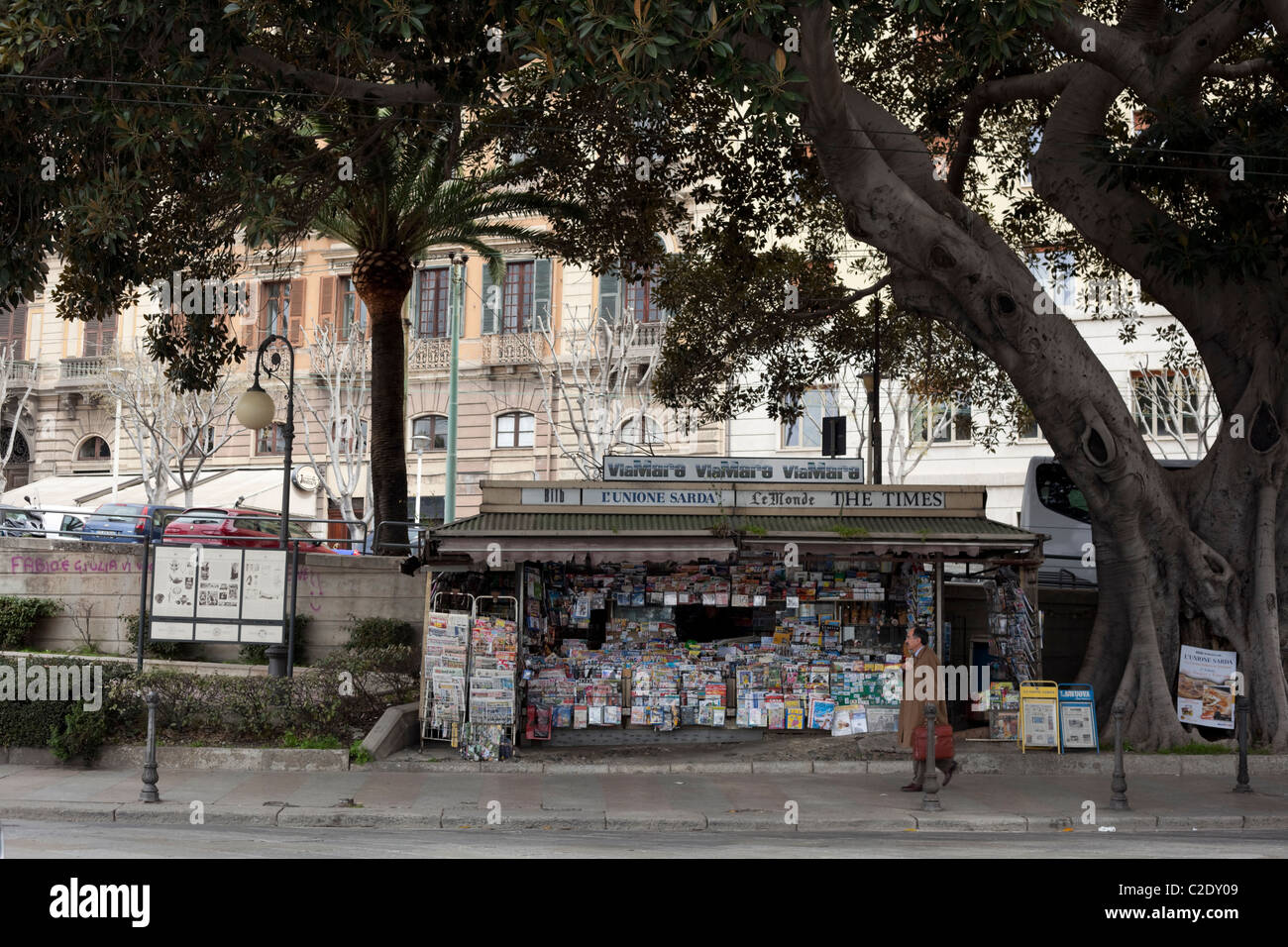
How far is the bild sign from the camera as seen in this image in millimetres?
16203

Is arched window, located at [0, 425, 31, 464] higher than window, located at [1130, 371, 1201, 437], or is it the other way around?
window, located at [1130, 371, 1201, 437]

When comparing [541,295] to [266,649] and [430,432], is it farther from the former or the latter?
[266,649]

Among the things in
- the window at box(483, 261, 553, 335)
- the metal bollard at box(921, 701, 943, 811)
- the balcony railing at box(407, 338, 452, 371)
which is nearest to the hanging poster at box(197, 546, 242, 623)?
the metal bollard at box(921, 701, 943, 811)

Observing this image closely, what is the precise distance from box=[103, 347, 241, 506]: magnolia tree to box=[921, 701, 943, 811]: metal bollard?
29.5 metres

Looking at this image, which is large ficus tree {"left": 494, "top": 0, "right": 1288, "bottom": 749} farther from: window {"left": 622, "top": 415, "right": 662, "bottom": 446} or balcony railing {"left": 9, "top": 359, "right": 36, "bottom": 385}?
balcony railing {"left": 9, "top": 359, "right": 36, "bottom": 385}

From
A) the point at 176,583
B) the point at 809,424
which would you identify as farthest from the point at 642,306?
the point at 176,583

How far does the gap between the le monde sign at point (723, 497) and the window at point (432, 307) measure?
27248 millimetres

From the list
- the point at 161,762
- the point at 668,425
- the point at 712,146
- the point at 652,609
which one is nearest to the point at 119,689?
the point at 161,762

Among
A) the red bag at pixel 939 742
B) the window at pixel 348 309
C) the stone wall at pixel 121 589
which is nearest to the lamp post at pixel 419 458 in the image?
the window at pixel 348 309

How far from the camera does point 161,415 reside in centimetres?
3978

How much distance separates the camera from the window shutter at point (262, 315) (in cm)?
4234

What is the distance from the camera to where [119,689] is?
1508cm

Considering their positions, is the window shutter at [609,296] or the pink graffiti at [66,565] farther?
the window shutter at [609,296]

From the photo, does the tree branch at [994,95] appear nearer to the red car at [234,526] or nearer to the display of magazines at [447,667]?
the display of magazines at [447,667]
